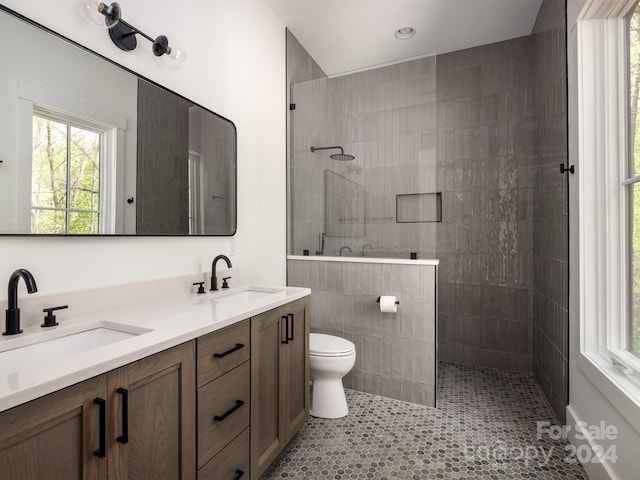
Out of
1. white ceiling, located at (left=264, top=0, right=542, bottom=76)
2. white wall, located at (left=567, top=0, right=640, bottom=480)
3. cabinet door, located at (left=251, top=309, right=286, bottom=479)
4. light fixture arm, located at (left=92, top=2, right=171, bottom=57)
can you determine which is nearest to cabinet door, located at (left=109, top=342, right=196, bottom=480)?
cabinet door, located at (left=251, top=309, right=286, bottom=479)

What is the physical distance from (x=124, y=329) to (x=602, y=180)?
7.21 ft

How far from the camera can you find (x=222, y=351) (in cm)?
126

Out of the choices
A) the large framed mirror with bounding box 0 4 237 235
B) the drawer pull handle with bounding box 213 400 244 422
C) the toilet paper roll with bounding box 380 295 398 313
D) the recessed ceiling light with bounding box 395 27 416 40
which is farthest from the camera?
the recessed ceiling light with bounding box 395 27 416 40

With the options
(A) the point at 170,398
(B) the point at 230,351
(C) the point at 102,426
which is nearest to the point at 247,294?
(B) the point at 230,351

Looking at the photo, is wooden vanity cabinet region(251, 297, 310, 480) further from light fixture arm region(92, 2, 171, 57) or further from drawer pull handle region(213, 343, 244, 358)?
light fixture arm region(92, 2, 171, 57)

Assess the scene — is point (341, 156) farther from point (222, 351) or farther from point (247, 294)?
point (222, 351)

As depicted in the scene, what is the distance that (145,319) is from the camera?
1.25m

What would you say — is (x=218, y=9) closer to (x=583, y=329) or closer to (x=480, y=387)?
(x=583, y=329)

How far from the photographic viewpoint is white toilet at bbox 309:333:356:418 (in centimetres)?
210

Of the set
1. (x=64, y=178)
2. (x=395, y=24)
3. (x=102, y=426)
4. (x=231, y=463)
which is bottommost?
(x=231, y=463)

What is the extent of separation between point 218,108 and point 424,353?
203cm

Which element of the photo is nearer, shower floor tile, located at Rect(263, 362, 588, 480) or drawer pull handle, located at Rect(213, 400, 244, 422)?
drawer pull handle, located at Rect(213, 400, 244, 422)

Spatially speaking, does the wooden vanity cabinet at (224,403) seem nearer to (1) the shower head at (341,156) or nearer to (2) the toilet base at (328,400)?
(2) the toilet base at (328,400)

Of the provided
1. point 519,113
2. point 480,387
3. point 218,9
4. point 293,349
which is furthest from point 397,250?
point 218,9
